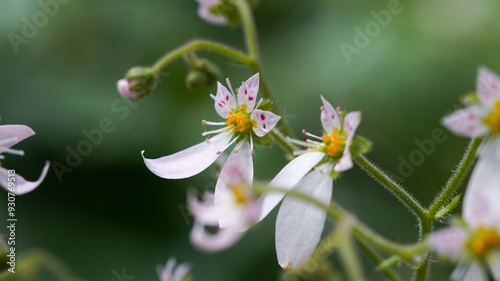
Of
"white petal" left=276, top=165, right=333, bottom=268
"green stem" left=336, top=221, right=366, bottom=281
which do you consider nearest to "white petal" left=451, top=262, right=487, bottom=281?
"green stem" left=336, top=221, right=366, bottom=281

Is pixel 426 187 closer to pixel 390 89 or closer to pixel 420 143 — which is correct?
pixel 420 143

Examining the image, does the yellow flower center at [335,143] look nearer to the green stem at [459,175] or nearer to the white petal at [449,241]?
the green stem at [459,175]

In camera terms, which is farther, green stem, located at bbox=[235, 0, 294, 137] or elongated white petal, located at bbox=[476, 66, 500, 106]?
green stem, located at bbox=[235, 0, 294, 137]

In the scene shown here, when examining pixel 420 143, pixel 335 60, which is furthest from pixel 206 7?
pixel 420 143

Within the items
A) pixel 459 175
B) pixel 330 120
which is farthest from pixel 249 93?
pixel 459 175

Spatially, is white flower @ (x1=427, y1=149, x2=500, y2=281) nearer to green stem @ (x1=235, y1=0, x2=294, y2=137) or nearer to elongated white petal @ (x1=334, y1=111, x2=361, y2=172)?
elongated white petal @ (x1=334, y1=111, x2=361, y2=172)

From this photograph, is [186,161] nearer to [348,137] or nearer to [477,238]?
[348,137]
